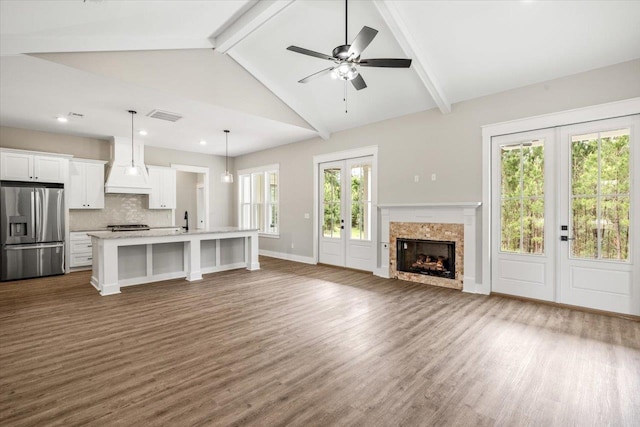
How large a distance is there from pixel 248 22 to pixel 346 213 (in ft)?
12.6

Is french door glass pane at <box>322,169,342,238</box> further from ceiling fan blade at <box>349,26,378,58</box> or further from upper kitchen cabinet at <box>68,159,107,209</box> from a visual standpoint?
upper kitchen cabinet at <box>68,159,107,209</box>

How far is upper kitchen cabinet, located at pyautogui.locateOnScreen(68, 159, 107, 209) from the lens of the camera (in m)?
6.25

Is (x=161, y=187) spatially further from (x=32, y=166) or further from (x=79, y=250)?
(x=32, y=166)

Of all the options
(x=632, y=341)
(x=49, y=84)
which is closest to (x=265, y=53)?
(x=49, y=84)

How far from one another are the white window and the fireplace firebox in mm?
3611

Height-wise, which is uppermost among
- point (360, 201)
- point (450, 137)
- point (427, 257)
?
point (450, 137)

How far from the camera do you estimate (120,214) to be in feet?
23.5

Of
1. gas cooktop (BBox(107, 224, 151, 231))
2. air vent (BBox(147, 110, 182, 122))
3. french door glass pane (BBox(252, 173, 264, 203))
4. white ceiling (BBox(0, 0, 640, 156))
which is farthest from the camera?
french door glass pane (BBox(252, 173, 264, 203))

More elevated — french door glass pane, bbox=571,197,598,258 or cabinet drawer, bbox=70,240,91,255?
french door glass pane, bbox=571,197,598,258

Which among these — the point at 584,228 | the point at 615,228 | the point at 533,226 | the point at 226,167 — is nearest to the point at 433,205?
the point at 533,226

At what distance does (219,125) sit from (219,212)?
3736 mm

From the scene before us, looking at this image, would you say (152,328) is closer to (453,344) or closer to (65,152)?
(453,344)

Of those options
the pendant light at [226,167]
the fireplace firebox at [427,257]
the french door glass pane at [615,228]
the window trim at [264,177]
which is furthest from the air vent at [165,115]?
the french door glass pane at [615,228]

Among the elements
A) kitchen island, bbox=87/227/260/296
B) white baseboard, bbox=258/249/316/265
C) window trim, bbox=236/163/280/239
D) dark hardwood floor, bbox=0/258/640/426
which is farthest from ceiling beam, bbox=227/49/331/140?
dark hardwood floor, bbox=0/258/640/426
